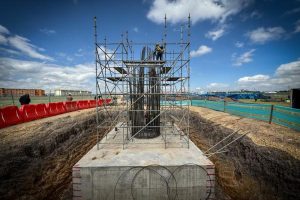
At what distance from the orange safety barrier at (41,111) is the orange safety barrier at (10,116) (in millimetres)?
1881

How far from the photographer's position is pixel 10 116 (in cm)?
1048

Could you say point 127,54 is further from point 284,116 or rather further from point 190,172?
point 284,116

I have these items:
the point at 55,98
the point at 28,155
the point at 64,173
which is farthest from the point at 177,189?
the point at 55,98

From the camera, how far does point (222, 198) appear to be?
252 inches

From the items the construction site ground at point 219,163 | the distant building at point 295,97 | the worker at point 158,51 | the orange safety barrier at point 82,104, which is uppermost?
the worker at point 158,51

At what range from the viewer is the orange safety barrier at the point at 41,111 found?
1308 cm

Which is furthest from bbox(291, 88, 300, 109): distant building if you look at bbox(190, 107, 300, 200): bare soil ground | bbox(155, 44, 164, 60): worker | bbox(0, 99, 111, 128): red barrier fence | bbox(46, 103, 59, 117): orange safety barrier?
bbox(46, 103, 59, 117): orange safety barrier

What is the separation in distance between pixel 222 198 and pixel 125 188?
13.1ft

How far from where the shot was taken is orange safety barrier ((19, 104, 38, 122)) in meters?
11.5

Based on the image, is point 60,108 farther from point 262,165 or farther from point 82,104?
point 262,165

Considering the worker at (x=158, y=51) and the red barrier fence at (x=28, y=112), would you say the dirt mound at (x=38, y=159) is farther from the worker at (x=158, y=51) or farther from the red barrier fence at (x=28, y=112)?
the worker at (x=158, y=51)

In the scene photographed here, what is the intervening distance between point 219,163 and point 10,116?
13719 millimetres

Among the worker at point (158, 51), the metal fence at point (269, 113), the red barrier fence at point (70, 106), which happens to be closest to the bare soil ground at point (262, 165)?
the metal fence at point (269, 113)

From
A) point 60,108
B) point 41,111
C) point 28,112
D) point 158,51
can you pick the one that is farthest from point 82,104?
point 158,51
